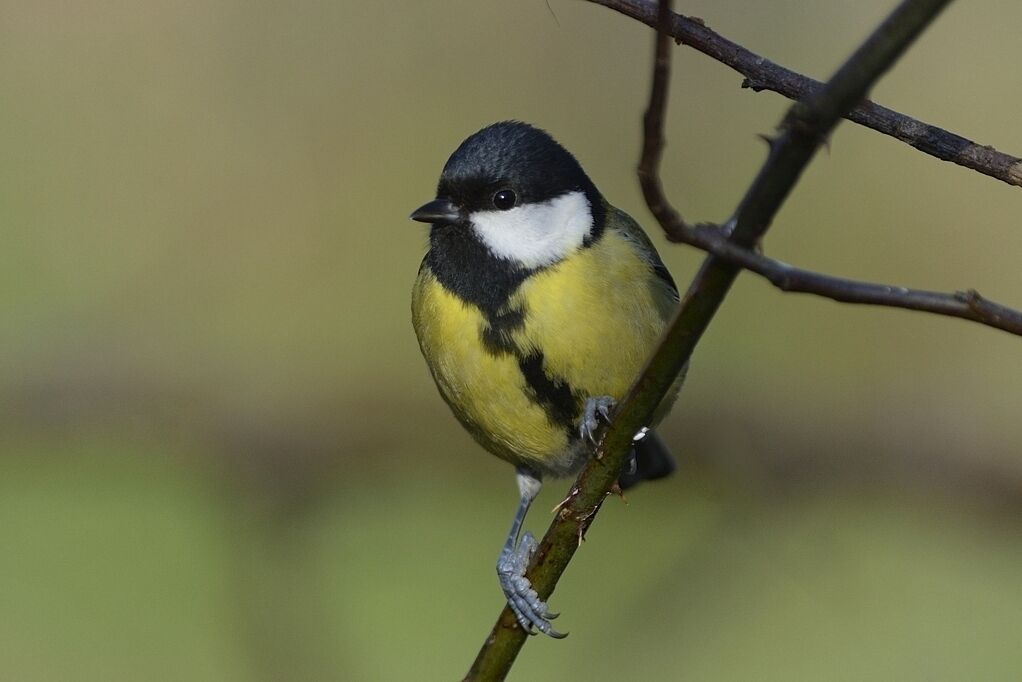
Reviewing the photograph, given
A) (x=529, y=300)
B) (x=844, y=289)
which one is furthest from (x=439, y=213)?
(x=844, y=289)

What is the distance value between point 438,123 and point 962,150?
4199 mm

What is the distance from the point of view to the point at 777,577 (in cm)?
367

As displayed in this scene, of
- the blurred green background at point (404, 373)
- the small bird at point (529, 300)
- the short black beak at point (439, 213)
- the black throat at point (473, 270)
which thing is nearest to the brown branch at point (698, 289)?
the small bird at point (529, 300)

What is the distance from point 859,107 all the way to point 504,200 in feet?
2.91

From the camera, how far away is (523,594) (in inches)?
77.8

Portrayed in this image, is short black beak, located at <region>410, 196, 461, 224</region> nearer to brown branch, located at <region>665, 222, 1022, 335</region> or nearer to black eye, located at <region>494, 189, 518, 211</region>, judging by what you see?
black eye, located at <region>494, 189, 518, 211</region>

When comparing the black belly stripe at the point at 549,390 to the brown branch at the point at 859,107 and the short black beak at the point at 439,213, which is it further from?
the brown branch at the point at 859,107

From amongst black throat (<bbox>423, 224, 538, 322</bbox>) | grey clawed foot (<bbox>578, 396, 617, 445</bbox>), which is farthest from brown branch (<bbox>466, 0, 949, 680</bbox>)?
black throat (<bbox>423, 224, 538, 322</bbox>)

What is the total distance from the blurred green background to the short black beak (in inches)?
42.2

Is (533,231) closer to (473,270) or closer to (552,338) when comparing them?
(473,270)

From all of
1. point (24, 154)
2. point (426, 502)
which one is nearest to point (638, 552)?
point (426, 502)

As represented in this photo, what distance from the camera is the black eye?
7.33 ft

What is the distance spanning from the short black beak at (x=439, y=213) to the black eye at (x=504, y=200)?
3.0 inches

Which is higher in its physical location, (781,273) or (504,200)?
(781,273)
